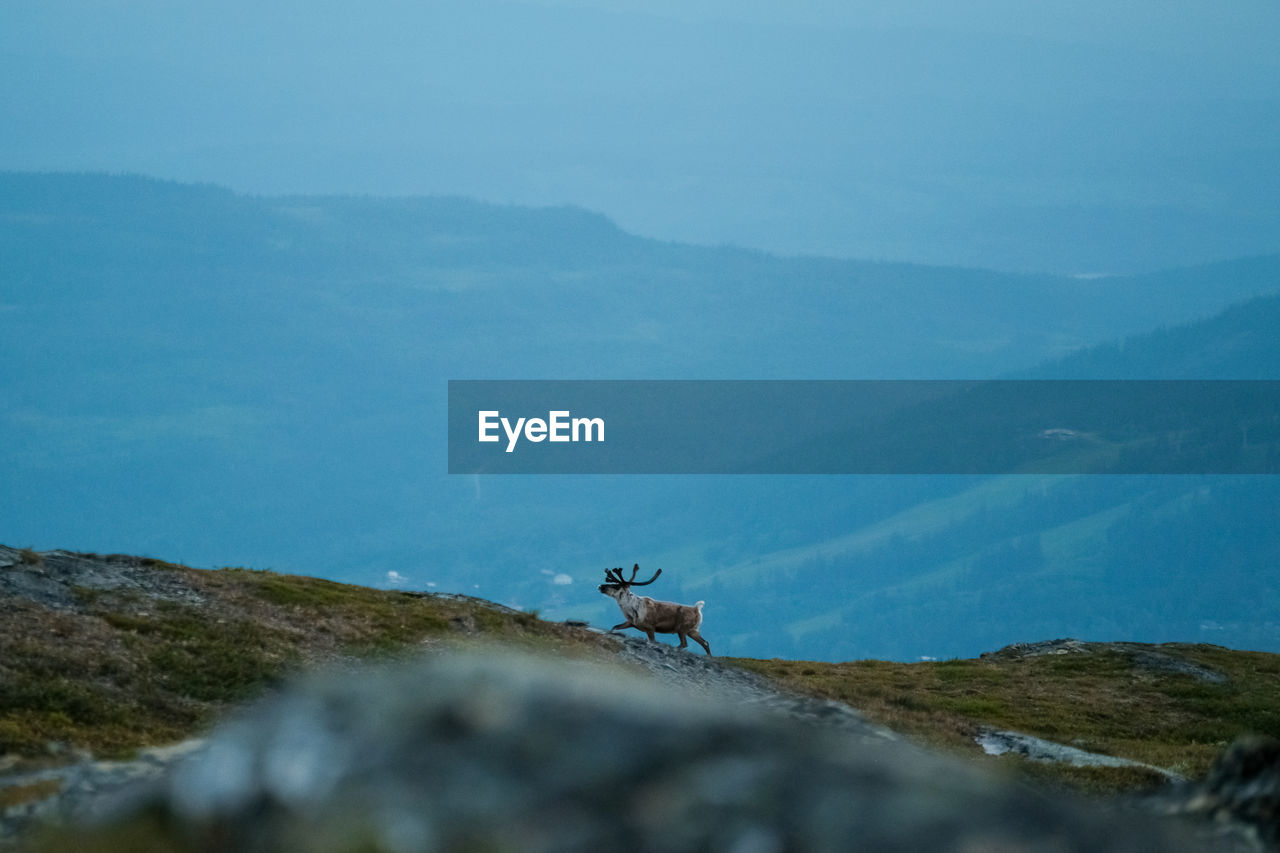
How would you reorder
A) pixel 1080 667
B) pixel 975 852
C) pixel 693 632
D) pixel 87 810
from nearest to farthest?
pixel 975 852 → pixel 87 810 → pixel 693 632 → pixel 1080 667

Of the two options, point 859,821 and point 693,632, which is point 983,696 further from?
point 859,821

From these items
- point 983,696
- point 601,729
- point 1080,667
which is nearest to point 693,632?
point 983,696

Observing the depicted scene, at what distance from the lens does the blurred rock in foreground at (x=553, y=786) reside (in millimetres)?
7340

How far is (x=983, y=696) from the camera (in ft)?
174

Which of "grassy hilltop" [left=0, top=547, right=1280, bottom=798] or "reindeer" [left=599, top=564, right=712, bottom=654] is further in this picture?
"reindeer" [left=599, top=564, right=712, bottom=654]

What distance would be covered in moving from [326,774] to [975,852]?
395 centimetres

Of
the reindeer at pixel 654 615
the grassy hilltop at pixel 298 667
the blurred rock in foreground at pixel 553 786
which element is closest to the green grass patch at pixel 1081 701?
the grassy hilltop at pixel 298 667

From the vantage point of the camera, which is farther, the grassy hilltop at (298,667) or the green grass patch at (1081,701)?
the green grass patch at (1081,701)

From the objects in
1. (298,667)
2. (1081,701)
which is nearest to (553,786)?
(298,667)

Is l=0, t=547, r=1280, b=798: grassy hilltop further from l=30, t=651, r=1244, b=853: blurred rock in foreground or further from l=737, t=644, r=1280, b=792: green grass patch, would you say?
l=30, t=651, r=1244, b=853: blurred rock in foreground

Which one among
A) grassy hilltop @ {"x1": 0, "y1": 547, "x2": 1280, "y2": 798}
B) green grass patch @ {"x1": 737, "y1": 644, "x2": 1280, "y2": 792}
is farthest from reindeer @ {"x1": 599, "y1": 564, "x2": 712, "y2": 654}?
green grass patch @ {"x1": 737, "y1": 644, "x2": 1280, "y2": 792}

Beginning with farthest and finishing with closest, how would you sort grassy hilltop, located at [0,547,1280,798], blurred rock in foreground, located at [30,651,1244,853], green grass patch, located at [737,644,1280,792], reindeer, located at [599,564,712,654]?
reindeer, located at [599,564,712,654], green grass patch, located at [737,644,1280,792], grassy hilltop, located at [0,547,1280,798], blurred rock in foreground, located at [30,651,1244,853]

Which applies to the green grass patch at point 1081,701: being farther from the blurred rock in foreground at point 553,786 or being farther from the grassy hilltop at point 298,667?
the blurred rock in foreground at point 553,786

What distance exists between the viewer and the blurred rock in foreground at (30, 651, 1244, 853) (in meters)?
7.34
